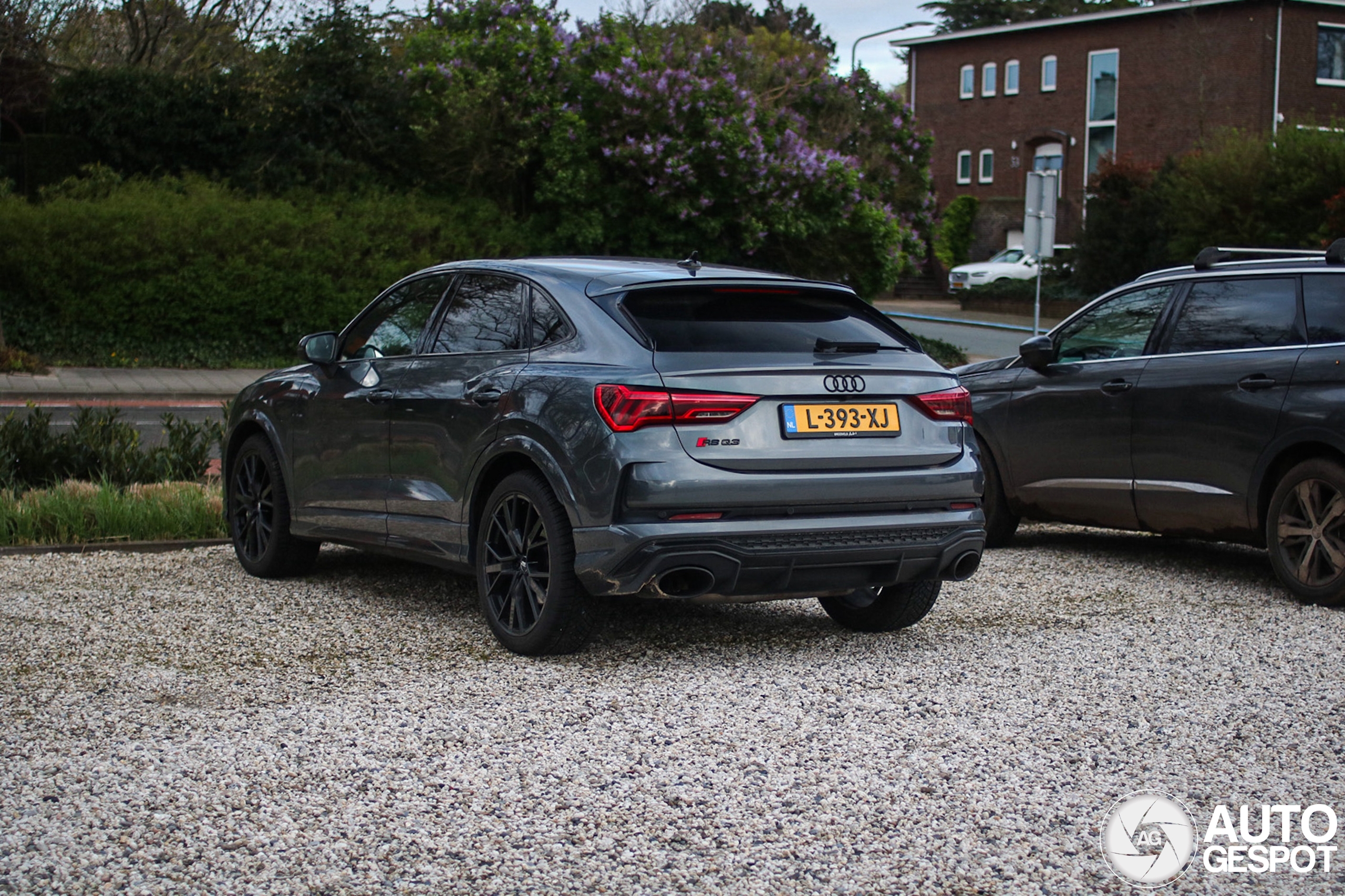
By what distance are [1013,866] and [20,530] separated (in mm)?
6664

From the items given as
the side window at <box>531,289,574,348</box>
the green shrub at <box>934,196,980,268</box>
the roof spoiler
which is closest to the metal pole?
the roof spoiler

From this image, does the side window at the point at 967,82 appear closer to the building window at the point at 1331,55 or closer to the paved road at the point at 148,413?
the building window at the point at 1331,55

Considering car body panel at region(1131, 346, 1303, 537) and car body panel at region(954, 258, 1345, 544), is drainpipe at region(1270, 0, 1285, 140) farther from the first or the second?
car body panel at region(1131, 346, 1303, 537)

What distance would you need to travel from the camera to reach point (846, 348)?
19.4ft

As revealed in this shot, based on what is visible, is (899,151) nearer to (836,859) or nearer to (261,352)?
(261,352)

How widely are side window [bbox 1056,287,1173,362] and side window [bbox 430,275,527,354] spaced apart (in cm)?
387

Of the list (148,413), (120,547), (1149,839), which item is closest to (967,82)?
(148,413)

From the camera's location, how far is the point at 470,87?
26.4m

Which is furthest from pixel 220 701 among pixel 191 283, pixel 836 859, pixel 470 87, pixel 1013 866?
pixel 470 87

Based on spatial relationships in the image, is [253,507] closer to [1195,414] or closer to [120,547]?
[120,547]

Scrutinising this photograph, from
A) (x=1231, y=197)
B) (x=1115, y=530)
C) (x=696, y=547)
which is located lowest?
(x=1115, y=530)

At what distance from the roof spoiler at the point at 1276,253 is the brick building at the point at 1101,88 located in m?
38.0

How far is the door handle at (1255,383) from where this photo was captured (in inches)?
296

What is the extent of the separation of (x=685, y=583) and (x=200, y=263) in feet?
68.2
